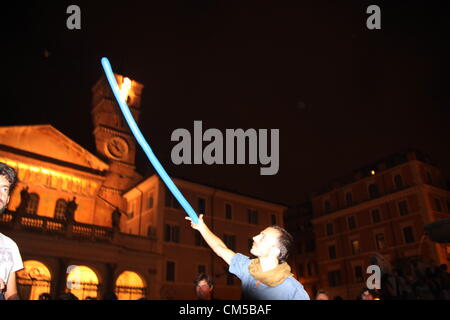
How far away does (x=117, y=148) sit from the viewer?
40719 millimetres

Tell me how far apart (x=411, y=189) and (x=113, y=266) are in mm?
32257

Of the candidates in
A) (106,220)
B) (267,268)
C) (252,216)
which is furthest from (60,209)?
(267,268)

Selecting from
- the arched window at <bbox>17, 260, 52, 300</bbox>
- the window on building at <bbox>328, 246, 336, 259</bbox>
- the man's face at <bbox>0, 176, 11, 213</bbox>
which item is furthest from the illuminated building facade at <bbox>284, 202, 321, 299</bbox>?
the man's face at <bbox>0, 176, 11, 213</bbox>

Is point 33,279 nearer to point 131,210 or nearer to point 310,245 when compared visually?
point 131,210

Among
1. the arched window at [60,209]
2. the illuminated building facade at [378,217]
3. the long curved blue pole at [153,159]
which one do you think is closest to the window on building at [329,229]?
the illuminated building facade at [378,217]

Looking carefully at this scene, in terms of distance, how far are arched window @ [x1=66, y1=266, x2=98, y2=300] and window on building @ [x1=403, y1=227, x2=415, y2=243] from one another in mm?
31902

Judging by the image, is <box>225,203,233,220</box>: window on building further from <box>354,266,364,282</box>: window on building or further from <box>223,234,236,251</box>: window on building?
<box>354,266,364,282</box>: window on building

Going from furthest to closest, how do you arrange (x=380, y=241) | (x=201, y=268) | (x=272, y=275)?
1. (x=380, y=241)
2. (x=201, y=268)
3. (x=272, y=275)

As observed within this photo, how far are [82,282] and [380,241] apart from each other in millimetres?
32987

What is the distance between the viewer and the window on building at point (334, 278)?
46.9m

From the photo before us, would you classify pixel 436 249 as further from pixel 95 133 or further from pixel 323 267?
pixel 95 133

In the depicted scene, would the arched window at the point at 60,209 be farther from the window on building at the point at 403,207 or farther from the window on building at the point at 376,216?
the window on building at the point at 403,207

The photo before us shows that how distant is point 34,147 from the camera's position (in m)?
32.2
